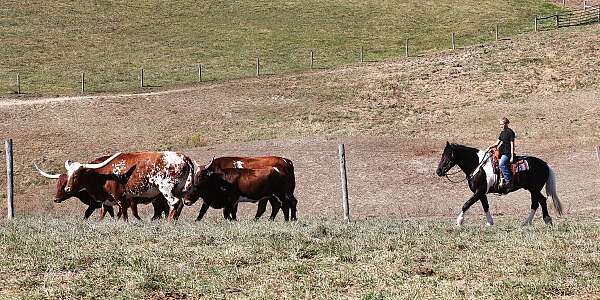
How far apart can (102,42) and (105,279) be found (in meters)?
55.7

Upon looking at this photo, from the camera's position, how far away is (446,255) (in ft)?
36.8

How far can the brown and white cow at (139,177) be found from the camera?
684 inches

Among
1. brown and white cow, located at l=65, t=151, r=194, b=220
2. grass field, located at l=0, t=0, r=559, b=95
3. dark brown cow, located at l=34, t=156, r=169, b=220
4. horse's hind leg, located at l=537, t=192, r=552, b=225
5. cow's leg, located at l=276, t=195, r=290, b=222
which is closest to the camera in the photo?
horse's hind leg, located at l=537, t=192, r=552, b=225

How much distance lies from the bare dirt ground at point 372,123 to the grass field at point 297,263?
8104 millimetres

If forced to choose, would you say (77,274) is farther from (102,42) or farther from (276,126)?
(102,42)

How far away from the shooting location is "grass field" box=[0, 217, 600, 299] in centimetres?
934

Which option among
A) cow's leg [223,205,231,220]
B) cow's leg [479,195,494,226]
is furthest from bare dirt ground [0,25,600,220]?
cow's leg [479,195,494,226]

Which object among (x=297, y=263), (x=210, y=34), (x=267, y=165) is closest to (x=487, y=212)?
(x=267, y=165)

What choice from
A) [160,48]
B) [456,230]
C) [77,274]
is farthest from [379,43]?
[77,274]

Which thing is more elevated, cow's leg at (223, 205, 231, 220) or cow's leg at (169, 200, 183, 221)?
cow's leg at (169, 200, 183, 221)

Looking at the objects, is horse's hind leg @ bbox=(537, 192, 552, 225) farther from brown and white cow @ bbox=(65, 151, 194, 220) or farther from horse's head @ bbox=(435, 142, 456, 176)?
brown and white cow @ bbox=(65, 151, 194, 220)

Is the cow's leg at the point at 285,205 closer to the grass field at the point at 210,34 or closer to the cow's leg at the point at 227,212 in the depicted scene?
the cow's leg at the point at 227,212

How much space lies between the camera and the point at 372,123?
38.6 metres

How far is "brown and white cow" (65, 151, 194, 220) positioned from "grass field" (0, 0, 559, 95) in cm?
3183
